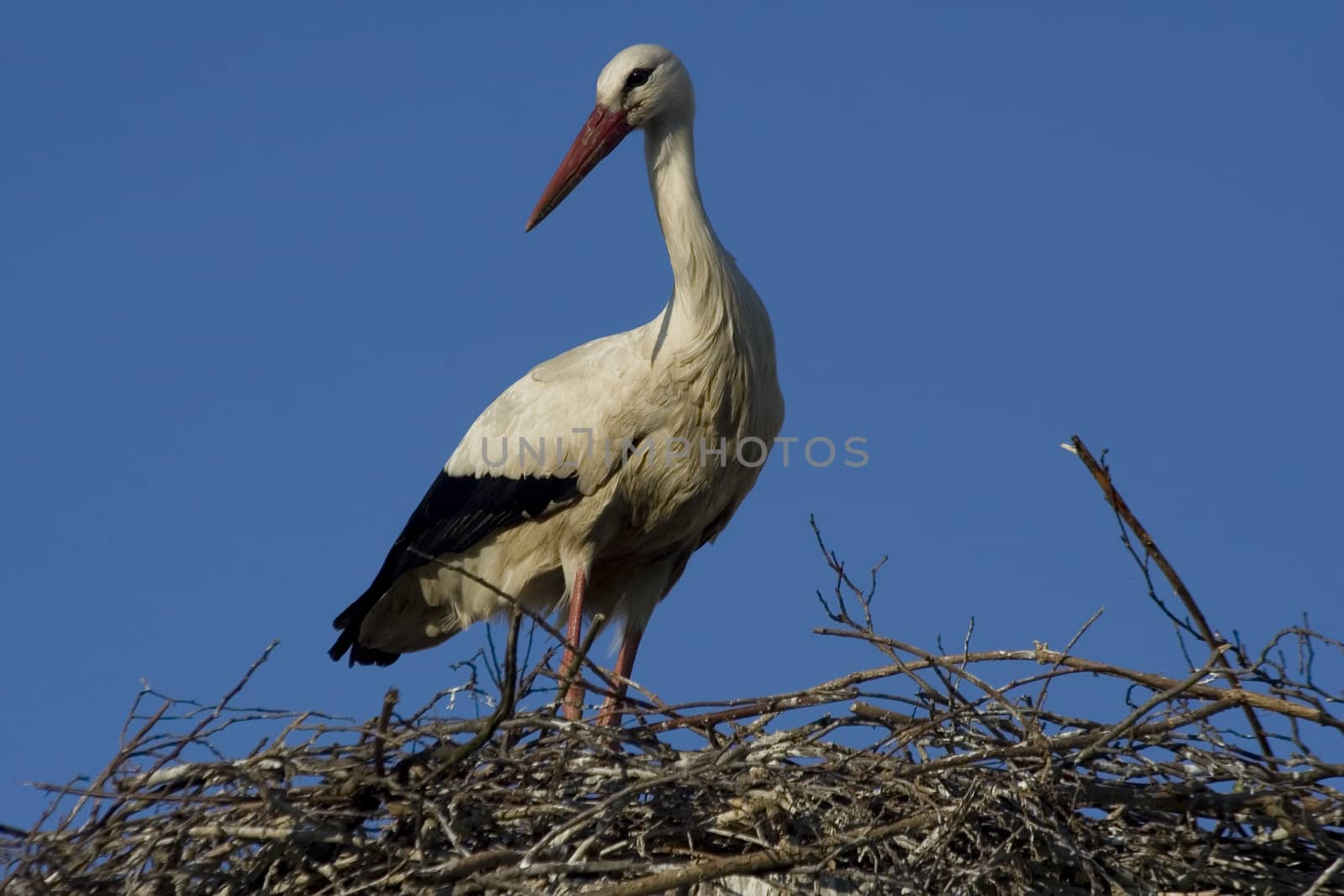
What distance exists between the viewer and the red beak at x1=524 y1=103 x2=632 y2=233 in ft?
18.3

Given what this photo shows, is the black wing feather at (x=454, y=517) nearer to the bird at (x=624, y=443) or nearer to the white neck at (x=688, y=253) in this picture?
the bird at (x=624, y=443)

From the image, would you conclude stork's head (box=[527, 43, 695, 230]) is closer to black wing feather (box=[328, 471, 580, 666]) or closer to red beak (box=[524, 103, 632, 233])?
red beak (box=[524, 103, 632, 233])

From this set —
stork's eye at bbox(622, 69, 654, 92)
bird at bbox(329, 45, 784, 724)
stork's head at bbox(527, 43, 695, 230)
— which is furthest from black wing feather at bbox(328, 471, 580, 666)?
stork's eye at bbox(622, 69, 654, 92)

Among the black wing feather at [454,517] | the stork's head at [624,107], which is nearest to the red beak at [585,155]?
the stork's head at [624,107]

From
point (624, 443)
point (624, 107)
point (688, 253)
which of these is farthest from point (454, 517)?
point (624, 107)

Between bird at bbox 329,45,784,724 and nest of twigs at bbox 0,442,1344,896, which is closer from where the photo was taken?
nest of twigs at bbox 0,442,1344,896

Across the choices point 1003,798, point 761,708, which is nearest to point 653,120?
point 761,708

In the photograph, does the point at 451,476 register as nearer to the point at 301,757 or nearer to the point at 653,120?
the point at 653,120

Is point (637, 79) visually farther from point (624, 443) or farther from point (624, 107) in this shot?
point (624, 443)

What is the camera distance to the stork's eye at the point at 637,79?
218 inches

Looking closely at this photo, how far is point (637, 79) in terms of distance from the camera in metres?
5.55

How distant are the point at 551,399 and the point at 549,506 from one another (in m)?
0.32

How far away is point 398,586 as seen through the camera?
595 centimetres

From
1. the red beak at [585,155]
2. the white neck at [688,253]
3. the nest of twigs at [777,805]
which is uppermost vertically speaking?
the red beak at [585,155]
